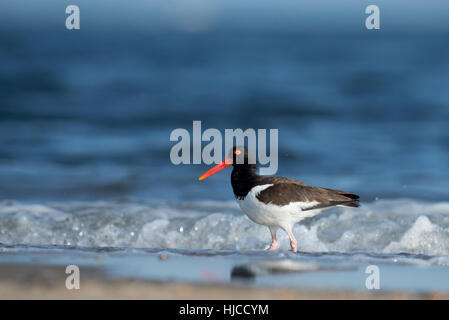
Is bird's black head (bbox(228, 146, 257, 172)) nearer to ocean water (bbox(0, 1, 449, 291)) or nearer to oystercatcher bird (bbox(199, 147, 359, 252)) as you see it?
oystercatcher bird (bbox(199, 147, 359, 252))

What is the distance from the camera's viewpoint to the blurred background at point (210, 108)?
10133 mm

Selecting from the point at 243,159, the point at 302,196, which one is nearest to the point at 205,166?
the point at 243,159

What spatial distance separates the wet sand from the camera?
4.32 meters

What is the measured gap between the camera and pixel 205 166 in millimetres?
10969

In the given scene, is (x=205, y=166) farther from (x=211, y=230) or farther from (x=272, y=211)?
(x=272, y=211)

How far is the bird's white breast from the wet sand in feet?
4.93

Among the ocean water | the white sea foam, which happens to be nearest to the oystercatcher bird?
the ocean water

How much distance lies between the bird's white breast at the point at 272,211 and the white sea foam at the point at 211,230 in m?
0.64

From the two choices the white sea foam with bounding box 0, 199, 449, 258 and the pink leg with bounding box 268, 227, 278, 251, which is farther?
the white sea foam with bounding box 0, 199, 449, 258

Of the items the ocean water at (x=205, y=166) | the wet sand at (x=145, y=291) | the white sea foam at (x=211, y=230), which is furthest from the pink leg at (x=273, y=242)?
the wet sand at (x=145, y=291)

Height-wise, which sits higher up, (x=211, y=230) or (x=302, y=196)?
(x=302, y=196)

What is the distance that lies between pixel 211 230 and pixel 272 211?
4.40ft

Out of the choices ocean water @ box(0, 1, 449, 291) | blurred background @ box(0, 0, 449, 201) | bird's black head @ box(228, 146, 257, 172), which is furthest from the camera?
blurred background @ box(0, 0, 449, 201)

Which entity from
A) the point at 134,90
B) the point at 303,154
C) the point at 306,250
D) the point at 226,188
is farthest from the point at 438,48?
the point at 306,250
